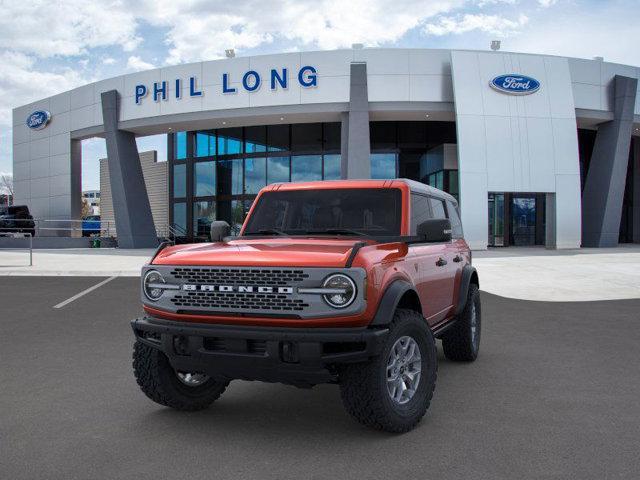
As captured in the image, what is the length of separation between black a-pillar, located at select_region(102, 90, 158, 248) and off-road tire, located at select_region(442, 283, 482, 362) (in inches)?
1023

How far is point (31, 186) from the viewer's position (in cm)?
3494

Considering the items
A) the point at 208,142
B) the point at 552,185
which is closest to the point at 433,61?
the point at 552,185

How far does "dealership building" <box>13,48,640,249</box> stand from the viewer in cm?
2494

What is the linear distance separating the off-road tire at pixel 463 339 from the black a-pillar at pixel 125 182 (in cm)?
2599

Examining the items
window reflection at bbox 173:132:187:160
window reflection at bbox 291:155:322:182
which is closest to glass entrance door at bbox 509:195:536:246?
window reflection at bbox 291:155:322:182

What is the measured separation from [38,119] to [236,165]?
12.4m

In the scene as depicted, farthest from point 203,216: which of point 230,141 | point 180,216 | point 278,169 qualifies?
point 278,169

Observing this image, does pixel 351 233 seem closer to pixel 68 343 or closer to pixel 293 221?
pixel 293 221

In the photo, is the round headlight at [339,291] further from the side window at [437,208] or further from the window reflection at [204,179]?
the window reflection at [204,179]

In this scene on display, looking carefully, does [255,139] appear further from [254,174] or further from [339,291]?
[339,291]

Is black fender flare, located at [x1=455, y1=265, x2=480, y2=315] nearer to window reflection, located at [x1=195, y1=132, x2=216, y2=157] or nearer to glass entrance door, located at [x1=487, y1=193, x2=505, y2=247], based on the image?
glass entrance door, located at [x1=487, y1=193, x2=505, y2=247]

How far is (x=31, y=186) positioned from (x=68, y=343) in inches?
1260

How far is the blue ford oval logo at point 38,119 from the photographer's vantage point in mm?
33312

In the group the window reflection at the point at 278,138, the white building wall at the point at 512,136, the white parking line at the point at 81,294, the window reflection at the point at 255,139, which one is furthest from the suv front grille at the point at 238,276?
the window reflection at the point at 255,139
